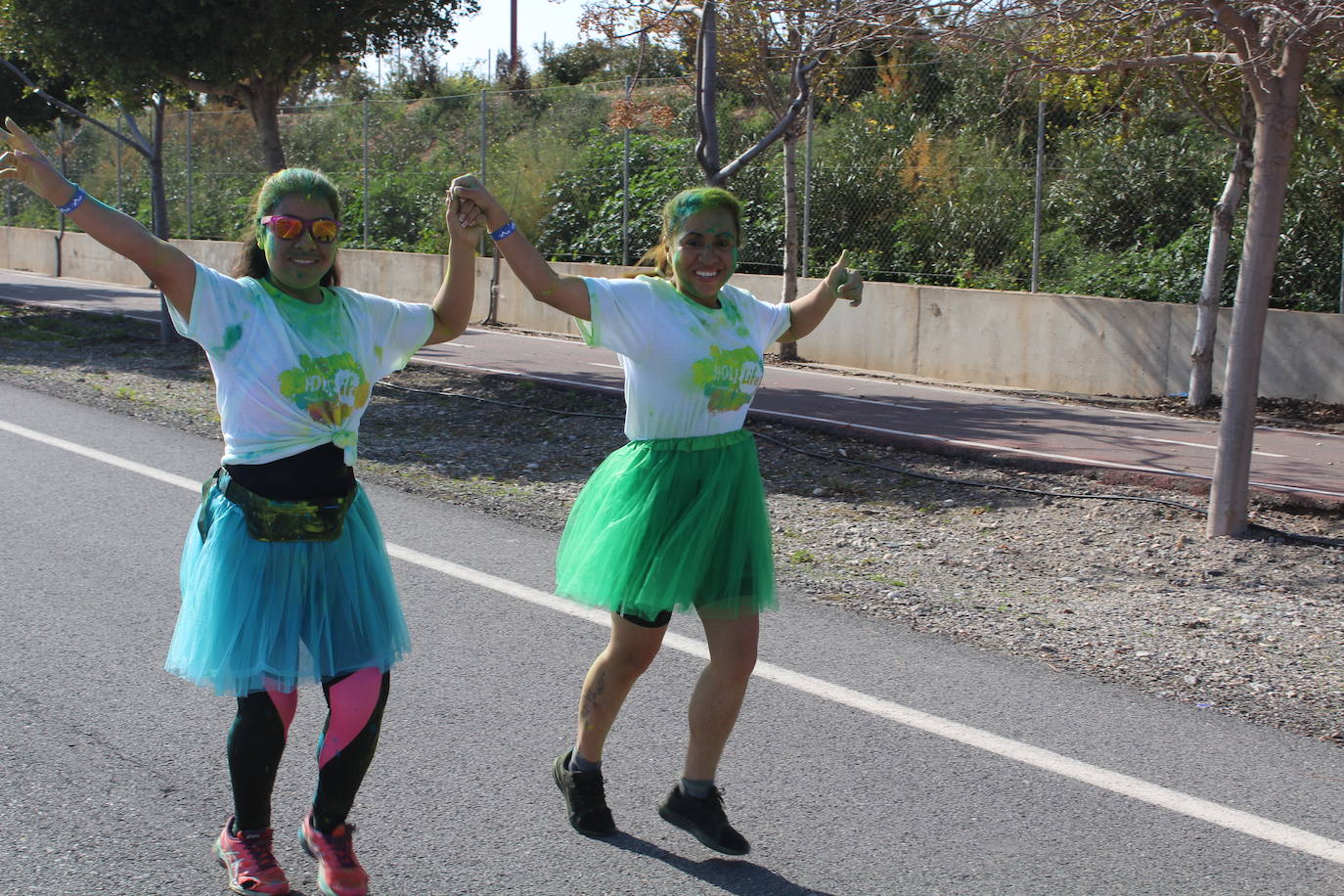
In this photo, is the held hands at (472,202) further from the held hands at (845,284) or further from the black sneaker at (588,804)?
the black sneaker at (588,804)

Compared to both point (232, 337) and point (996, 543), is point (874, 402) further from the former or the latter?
point (232, 337)

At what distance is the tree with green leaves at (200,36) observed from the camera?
1402 centimetres

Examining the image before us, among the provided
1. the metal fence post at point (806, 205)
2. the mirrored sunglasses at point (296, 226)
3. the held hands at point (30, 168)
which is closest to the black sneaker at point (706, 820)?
the mirrored sunglasses at point (296, 226)

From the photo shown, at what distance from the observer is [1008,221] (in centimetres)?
1683

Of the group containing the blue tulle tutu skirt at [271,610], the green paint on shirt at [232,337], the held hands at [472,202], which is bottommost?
the blue tulle tutu skirt at [271,610]

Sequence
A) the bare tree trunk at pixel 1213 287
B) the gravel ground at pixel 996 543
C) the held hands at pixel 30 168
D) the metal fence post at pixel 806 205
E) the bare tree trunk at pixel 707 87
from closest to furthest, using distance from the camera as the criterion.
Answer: the held hands at pixel 30 168 → the gravel ground at pixel 996 543 → the bare tree trunk at pixel 707 87 → the bare tree trunk at pixel 1213 287 → the metal fence post at pixel 806 205

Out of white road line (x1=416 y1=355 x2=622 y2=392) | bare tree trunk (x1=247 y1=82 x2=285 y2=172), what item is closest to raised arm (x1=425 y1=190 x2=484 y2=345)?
white road line (x1=416 y1=355 x2=622 y2=392)

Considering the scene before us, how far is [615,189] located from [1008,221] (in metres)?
7.43

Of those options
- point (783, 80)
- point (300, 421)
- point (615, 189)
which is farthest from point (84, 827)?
point (783, 80)

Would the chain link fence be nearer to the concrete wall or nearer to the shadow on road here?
the concrete wall

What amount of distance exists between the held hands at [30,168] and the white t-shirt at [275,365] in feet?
1.17

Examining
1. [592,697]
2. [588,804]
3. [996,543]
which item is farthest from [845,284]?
[996,543]

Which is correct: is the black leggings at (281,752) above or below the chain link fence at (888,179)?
below

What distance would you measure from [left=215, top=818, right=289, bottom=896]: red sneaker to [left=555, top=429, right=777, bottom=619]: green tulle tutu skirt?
40.8 inches
